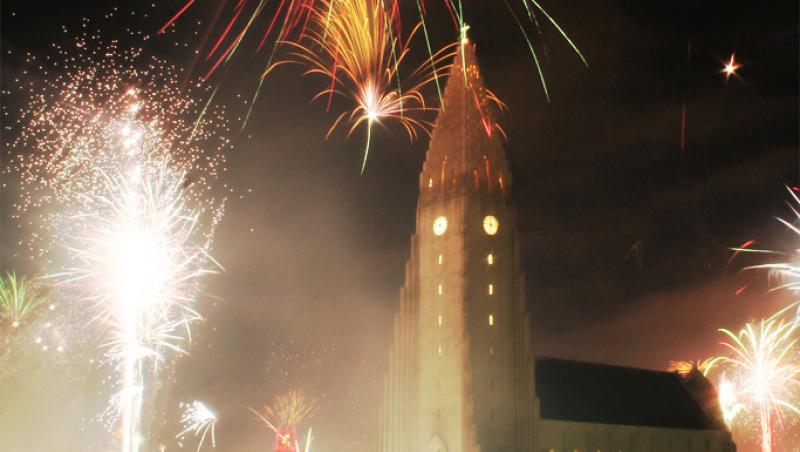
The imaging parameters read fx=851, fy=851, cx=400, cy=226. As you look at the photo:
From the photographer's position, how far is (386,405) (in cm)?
6156

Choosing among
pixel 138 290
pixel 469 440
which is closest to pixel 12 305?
pixel 138 290

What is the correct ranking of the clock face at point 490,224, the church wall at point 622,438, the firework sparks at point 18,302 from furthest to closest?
the church wall at point 622,438 → the clock face at point 490,224 → the firework sparks at point 18,302

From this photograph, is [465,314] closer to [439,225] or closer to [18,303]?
[439,225]

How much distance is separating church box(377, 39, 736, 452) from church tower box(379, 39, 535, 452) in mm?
73

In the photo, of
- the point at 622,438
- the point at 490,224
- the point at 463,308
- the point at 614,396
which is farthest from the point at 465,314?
the point at 614,396

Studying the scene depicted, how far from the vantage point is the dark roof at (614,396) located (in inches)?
2793

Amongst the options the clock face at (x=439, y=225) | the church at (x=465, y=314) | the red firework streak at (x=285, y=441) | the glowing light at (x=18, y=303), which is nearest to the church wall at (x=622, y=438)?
the church at (x=465, y=314)

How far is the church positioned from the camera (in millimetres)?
58125

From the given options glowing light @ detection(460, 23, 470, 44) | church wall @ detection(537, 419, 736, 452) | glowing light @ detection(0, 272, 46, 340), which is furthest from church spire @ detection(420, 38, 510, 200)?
glowing light @ detection(0, 272, 46, 340)

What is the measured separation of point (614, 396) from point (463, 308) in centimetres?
2515

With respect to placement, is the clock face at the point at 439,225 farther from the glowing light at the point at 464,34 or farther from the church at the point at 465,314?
the glowing light at the point at 464,34

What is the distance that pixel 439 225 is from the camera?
61719 mm

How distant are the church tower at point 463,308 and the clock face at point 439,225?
8cm

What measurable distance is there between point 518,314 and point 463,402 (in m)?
7.70
